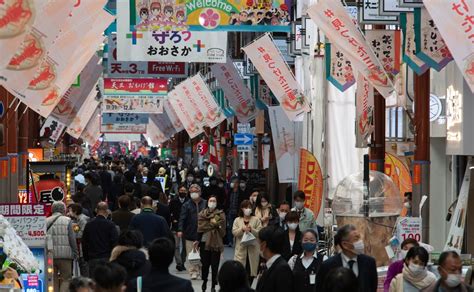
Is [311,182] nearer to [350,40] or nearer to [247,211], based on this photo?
[247,211]

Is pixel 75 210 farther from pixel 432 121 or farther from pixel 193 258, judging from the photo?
pixel 432 121

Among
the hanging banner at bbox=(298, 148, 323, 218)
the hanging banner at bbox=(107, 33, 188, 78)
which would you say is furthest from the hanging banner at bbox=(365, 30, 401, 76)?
the hanging banner at bbox=(107, 33, 188, 78)

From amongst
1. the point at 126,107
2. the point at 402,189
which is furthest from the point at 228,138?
the point at 402,189

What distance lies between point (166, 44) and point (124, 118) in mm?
35515

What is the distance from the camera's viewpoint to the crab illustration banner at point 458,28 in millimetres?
14633

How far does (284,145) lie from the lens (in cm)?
2825

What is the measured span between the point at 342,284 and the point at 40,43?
27.0 feet

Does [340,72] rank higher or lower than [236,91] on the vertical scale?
lower

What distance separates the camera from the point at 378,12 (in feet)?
67.3

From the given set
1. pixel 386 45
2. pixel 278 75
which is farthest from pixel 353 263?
pixel 278 75

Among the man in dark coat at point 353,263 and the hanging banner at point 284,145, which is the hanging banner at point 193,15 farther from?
the man in dark coat at point 353,263

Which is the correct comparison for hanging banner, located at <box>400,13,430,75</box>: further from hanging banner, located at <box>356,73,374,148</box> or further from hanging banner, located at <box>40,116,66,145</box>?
hanging banner, located at <box>40,116,66,145</box>

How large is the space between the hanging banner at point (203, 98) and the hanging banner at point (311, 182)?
15.4 metres

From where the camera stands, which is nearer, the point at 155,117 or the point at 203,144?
the point at 203,144
